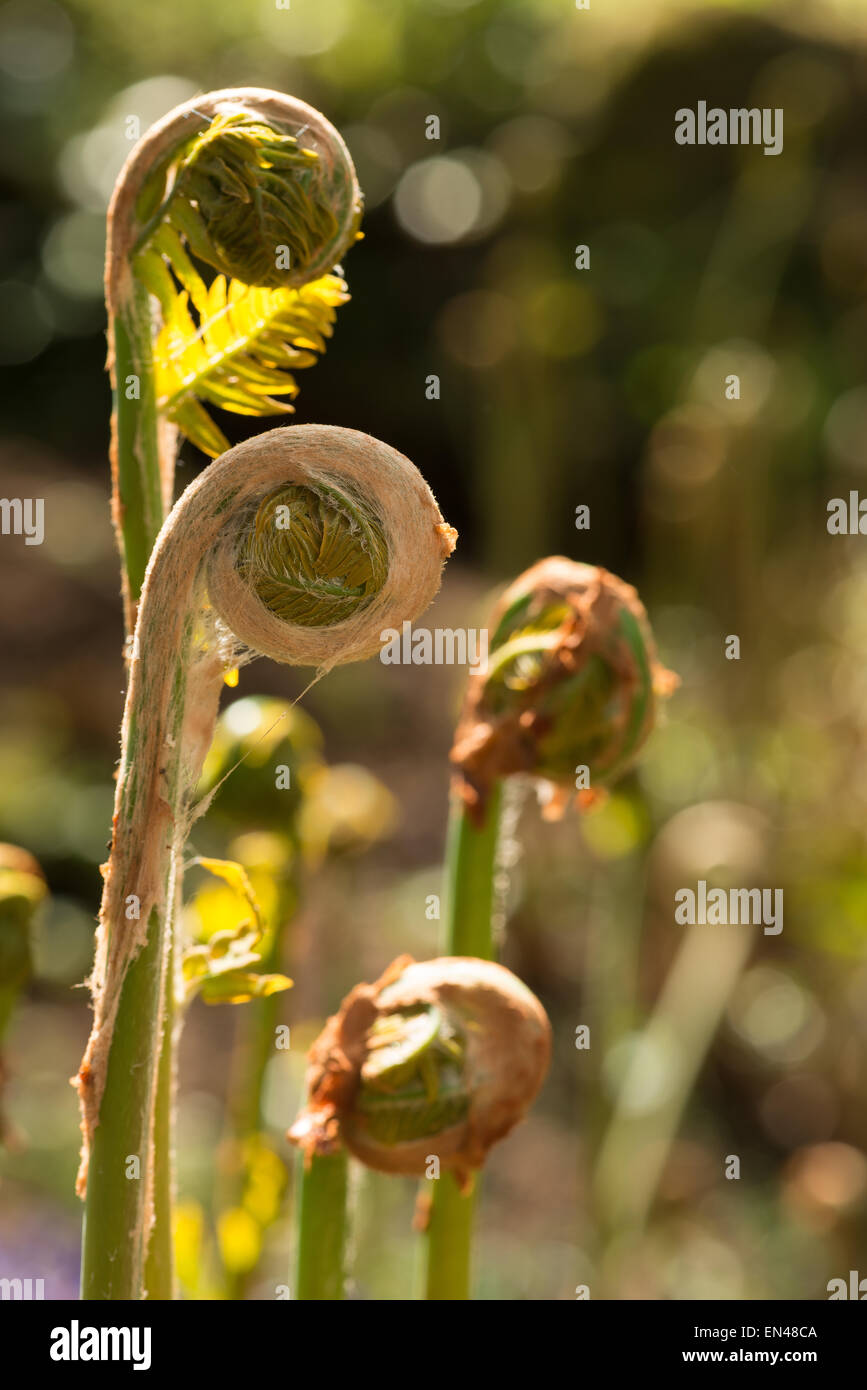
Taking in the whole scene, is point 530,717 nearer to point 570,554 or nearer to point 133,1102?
point 133,1102

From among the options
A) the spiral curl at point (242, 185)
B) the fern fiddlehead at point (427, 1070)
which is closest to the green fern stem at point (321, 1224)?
the fern fiddlehead at point (427, 1070)

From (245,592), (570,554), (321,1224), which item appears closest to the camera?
(245,592)

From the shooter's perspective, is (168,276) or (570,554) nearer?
(168,276)

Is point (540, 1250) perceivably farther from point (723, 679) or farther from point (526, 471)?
point (526, 471)

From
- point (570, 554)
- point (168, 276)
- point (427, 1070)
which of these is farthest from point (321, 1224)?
point (570, 554)

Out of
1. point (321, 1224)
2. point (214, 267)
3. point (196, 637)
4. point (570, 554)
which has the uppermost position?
point (570, 554)

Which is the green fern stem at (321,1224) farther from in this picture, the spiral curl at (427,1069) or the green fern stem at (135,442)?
the green fern stem at (135,442)

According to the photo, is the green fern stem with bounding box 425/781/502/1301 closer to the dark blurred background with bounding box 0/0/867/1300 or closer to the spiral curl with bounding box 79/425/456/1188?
the dark blurred background with bounding box 0/0/867/1300

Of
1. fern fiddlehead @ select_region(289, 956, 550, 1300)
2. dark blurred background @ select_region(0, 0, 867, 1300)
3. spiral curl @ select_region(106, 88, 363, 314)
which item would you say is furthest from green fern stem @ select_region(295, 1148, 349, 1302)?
spiral curl @ select_region(106, 88, 363, 314)
